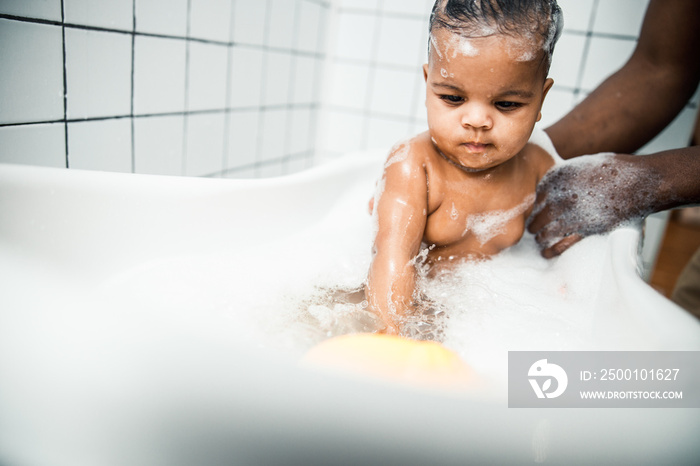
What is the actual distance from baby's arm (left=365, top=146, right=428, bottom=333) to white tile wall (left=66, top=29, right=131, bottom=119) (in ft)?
1.89

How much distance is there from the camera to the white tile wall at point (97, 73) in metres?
0.82

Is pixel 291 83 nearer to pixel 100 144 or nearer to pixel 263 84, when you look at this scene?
pixel 263 84

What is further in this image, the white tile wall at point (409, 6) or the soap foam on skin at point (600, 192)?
the white tile wall at point (409, 6)

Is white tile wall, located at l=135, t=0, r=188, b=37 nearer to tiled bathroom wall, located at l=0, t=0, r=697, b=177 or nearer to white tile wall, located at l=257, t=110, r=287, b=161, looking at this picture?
tiled bathroom wall, located at l=0, t=0, r=697, b=177

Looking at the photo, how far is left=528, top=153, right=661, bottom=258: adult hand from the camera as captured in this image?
2.69 feet

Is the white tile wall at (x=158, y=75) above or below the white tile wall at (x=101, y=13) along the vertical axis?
below

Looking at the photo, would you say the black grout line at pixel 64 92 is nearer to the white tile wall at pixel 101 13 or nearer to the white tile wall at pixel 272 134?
the white tile wall at pixel 101 13

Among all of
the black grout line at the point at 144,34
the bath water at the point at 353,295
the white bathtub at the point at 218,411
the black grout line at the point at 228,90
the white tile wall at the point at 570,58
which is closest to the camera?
the white bathtub at the point at 218,411

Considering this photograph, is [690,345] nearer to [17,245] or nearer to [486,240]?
[486,240]

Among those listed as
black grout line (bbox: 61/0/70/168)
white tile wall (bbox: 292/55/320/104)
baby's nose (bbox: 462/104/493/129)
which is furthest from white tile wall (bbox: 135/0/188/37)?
baby's nose (bbox: 462/104/493/129)

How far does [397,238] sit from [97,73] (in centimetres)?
66

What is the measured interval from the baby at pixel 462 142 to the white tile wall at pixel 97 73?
0.57 meters

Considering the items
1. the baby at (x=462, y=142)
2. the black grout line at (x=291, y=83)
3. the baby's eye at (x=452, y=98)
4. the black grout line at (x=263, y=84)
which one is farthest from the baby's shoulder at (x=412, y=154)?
the black grout line at (x=291, y=83)

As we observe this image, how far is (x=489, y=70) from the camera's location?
2.14ft
